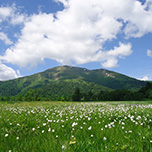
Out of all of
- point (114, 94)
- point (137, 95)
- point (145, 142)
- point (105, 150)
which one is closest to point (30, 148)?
point (105, 150)

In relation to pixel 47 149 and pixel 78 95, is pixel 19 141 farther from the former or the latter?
pixel 78 95

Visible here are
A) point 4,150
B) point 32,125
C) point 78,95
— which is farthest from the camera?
point 78,95

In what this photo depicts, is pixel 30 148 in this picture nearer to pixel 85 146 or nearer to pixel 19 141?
pixel 19 141

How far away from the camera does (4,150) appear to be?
329 cm

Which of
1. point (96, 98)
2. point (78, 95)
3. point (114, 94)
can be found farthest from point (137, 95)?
point (78, 95)

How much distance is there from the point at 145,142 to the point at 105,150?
1307 mm

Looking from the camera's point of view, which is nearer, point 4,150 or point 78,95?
point 4,150

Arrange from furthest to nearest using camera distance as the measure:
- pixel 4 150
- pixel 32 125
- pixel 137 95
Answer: pixel 137 95 < pixel 32 125 < pixel 4 150

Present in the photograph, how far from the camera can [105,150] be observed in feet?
9.02

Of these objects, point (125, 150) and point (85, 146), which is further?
point (85, 146)

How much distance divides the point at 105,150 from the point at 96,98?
99871 mm

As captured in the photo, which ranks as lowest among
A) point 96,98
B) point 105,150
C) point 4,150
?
point 96,98

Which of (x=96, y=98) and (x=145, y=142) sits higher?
(x=145, y=142)

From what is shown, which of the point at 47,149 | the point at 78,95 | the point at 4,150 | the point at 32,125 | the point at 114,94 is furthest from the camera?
the point at 78,95
